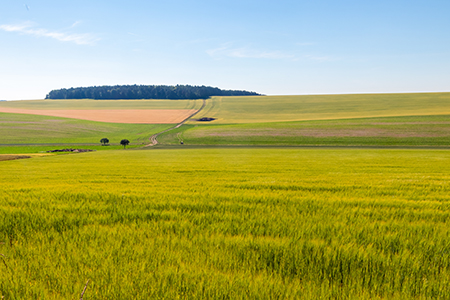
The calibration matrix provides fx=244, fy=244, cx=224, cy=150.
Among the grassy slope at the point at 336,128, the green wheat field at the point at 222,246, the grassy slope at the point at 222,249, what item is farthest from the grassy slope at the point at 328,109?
the grassy slope at the point at 222,249

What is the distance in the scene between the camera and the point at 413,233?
3.13m

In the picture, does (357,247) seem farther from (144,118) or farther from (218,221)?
(144,118)

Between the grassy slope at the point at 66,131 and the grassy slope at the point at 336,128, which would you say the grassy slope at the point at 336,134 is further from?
the grassy slope at the point at 66,131

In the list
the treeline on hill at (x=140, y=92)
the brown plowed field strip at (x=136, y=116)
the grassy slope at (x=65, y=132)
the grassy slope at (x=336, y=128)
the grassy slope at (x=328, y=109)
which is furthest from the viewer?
the treeline on hill at (x=140, y=92)

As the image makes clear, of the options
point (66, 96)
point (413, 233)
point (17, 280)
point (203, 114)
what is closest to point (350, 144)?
point (413, 233)

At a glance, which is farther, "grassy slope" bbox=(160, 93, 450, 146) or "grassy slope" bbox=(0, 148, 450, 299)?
"grassy slope" bbox=(160, 93, 450, 146)

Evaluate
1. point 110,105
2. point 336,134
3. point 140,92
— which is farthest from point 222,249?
point 140,92

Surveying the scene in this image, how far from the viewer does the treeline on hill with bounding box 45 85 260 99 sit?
16562 cm

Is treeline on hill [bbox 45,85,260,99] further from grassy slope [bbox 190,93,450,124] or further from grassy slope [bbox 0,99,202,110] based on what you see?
grassy slope [bbox 190,93,450,124]

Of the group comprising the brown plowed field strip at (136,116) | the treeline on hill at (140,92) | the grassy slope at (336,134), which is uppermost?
the treeline on hill at (140,92)

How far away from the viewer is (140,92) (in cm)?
17300

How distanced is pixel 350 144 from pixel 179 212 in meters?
48.7

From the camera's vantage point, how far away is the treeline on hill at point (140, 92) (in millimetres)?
165625

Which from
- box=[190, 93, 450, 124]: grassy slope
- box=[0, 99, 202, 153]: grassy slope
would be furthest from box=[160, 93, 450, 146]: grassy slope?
box=[0, 99, 202, 153]: grassy slope
